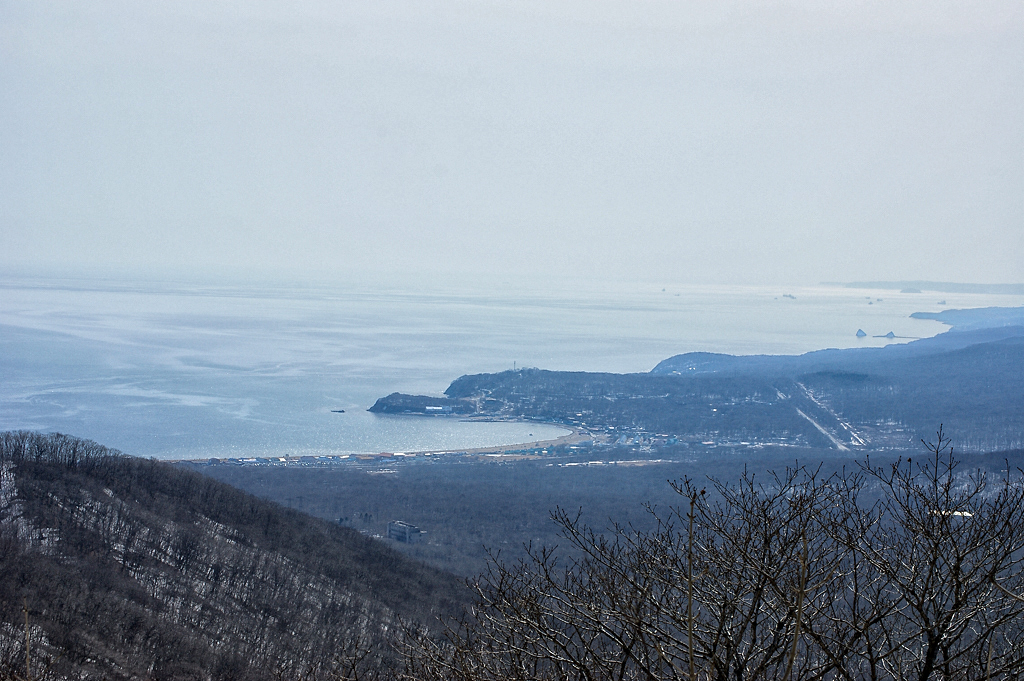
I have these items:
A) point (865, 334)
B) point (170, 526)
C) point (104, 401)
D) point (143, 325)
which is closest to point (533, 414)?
point (104, 401)

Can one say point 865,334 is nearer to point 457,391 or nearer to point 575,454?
point 457,391

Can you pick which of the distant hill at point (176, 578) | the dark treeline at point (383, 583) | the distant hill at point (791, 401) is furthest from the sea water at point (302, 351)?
the dark treeline at point (383, 583)

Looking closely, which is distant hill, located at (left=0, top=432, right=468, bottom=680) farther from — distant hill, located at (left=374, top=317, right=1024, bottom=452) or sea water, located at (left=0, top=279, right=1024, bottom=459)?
distant hill, located at (left=374, top=317, right=1024, bottom=452)

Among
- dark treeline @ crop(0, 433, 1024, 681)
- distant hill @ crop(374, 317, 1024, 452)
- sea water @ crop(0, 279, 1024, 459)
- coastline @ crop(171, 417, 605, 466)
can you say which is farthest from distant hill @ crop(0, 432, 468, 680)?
distant hill @ crop(374, 317, 1024, 452)

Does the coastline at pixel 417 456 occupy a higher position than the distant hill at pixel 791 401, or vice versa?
the distant hill at pixel 791 401

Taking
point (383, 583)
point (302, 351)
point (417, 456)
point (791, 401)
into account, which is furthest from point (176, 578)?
point (302, 351)

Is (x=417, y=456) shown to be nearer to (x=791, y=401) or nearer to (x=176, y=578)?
(x=176, y=578)

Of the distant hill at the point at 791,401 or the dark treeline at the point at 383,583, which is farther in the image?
the distant hill at the point at 791,401

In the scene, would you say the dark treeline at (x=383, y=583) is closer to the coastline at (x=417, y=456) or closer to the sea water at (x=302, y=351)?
the coastline at (x=417, y=456)
